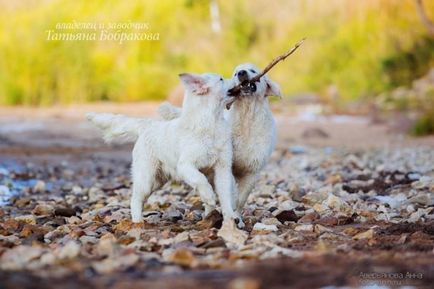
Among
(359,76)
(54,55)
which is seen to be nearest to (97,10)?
(54,55)

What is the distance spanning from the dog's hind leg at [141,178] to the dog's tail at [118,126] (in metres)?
0.34

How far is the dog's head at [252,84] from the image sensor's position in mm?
6688

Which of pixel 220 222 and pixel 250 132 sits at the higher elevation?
pixel 250 132

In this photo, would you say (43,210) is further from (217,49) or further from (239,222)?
(217,49)

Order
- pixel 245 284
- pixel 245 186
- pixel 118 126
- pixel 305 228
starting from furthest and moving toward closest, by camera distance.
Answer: pixel 118 126 < pixel 245 186 < pixel 305 228 < pixel 245 284

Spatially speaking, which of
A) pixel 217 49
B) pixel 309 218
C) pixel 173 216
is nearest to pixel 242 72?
pixel 309 218

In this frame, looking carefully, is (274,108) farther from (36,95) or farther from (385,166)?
(385,166)

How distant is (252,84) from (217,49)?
26.9m

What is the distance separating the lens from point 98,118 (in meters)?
7.58

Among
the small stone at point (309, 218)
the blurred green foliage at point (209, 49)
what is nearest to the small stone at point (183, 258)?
the small stone at point (309, 218)

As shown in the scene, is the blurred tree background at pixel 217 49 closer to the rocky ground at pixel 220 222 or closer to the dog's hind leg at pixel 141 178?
the rocky ground at pixel 220 222

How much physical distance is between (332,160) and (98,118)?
5789 millimetres

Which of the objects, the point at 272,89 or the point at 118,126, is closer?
the point at 272,89

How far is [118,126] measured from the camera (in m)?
7.45
